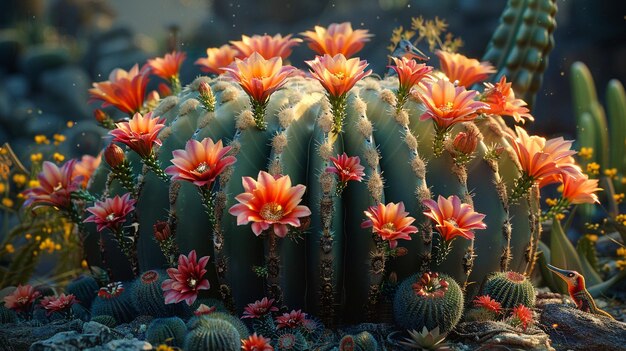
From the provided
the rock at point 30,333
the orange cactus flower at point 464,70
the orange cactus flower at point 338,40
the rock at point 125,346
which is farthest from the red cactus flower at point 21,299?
the orange cactus flower at point 464,70

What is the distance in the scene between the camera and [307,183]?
255 centimetres

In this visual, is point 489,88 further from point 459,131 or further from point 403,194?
point 403,194

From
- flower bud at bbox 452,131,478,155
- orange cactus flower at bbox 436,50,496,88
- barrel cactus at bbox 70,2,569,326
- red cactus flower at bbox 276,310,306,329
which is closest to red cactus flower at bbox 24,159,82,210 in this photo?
barrel cactus at bbox 70,2,569,326

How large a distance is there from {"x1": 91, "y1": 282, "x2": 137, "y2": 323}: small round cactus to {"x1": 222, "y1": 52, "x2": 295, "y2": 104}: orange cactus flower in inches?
35.1

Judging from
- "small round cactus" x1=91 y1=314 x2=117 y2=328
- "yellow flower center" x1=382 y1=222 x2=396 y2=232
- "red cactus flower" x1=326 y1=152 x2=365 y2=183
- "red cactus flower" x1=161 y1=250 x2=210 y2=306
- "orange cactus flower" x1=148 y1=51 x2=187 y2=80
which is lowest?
"small round cactus" x1=91 y1=314 x2=117 y2=328

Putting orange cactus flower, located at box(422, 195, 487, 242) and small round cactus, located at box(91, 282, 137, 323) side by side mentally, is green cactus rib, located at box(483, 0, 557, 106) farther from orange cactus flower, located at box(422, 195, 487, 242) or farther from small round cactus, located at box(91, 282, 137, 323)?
small round cactus, located at box(91, 282, 137, 323)

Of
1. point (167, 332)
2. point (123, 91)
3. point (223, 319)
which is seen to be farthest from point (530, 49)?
point (167, 332)

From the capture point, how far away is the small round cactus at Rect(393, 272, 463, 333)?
2439 millimetres

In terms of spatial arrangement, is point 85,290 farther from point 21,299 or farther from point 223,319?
point 223,319

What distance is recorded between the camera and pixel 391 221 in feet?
7.97

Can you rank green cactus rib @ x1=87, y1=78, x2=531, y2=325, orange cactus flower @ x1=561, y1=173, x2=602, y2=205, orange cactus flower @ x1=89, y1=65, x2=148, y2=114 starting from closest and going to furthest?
green cactus rib @ x1=87, y1=78, x2=531, y2=325 → orange cactus flower @ x1=561, y1=173, x2=602, y2=205 → orange cactus flower @ x1=89, y1=65, x2=148, y2=114

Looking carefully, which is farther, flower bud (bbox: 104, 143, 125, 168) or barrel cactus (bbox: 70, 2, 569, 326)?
flower bud (bbox: 104, 143, 125, 168)

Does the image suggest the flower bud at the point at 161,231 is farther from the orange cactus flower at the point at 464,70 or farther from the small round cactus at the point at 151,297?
the orange cactus flower at the point at 464,70

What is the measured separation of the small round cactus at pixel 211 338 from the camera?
220cm
